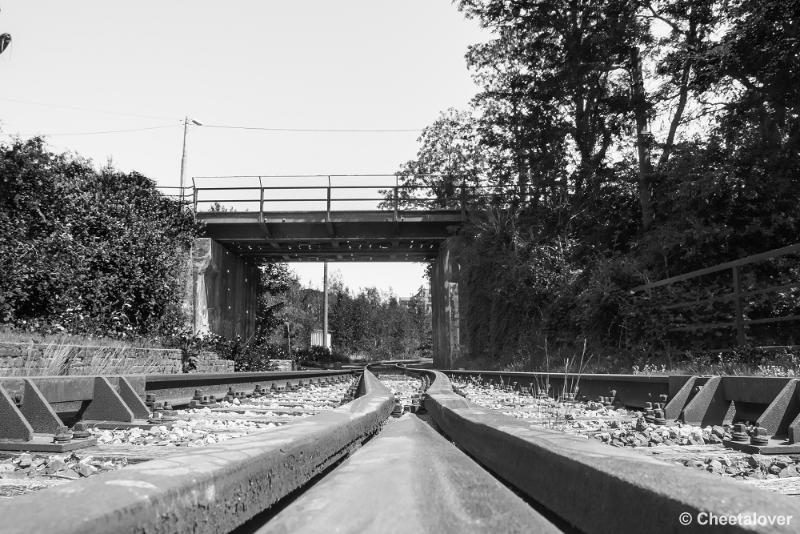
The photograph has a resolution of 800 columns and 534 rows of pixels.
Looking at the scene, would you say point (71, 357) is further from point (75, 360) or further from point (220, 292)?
point (220, 292)

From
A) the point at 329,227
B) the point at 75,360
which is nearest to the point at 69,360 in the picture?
the point at 75,360

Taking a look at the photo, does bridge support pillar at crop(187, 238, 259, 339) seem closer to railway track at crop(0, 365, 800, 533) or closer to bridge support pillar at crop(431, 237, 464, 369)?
bridge support pillar at crop(431, 237, 464, 369)

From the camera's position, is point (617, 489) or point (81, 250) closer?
point (617, 489)

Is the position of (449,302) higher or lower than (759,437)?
higher

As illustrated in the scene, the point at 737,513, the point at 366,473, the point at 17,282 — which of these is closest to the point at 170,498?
the point at 366,473

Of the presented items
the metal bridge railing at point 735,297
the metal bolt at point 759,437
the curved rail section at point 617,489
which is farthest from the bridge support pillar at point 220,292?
the curved rail section at point 617,489

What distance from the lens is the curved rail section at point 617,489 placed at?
3.34ft

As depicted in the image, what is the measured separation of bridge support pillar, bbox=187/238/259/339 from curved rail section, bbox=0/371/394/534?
21.1 meters

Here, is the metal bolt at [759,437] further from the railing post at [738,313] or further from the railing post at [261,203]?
the railing post at [261,203]

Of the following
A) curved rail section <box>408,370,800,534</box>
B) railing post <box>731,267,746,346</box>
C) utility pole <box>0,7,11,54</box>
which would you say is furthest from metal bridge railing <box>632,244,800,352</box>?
utility pole <box>0,7,11,54</box>

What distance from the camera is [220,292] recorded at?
25.0 meters

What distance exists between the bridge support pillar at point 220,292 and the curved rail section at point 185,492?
830 inches

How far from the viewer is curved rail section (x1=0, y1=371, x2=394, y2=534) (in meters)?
0.99

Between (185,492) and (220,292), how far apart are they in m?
24.9
